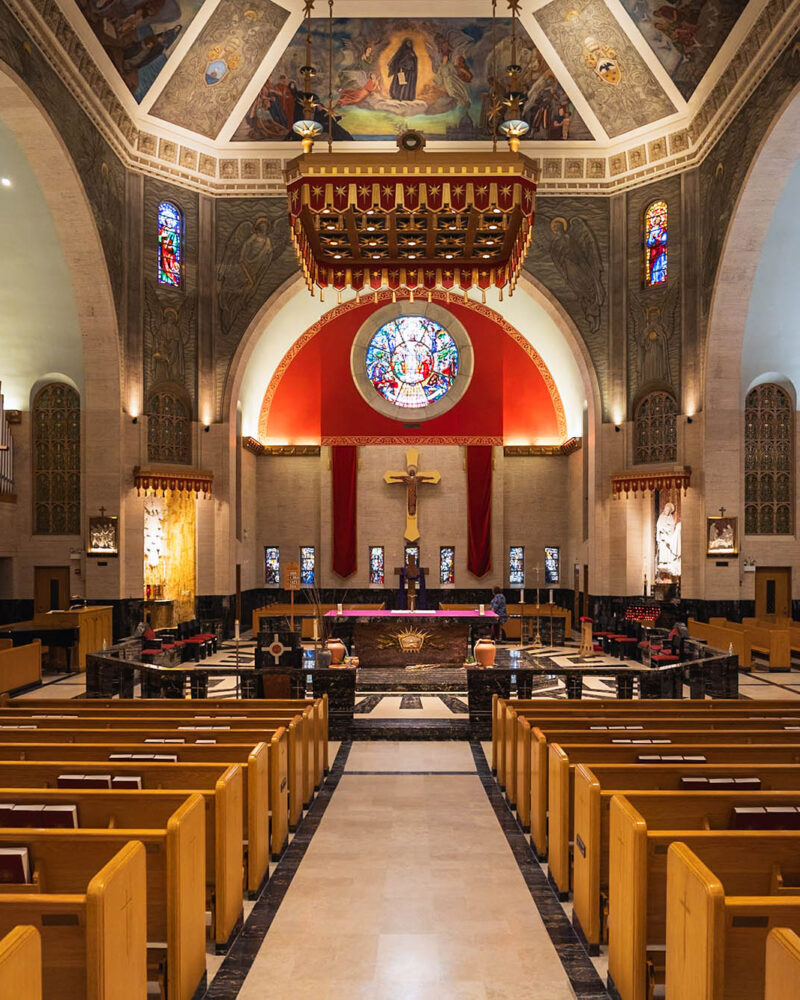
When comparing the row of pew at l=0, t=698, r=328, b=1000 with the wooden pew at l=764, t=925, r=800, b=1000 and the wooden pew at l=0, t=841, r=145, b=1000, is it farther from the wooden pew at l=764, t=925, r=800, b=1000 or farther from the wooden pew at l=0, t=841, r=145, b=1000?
the wooden pew at l=764, t=925, r=800, b=1000

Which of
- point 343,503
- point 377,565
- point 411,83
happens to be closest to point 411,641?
point 377,565

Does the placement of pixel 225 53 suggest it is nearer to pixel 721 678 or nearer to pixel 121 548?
pixel 121 548

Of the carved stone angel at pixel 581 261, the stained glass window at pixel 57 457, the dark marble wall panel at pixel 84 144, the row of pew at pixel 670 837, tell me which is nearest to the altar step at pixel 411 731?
the row of pew at pixel 670 837

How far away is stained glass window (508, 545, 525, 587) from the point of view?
24.2m

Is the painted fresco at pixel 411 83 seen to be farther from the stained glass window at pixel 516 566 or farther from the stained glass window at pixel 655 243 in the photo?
the stained glass window at pixel 516 566

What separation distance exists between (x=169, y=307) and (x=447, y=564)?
32.5ft

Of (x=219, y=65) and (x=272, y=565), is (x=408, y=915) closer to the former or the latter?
(x=219, y=65)

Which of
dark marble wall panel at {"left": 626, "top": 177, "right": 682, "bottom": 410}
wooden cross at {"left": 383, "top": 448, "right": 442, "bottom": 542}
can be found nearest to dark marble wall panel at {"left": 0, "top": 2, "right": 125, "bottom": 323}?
wooden cross at {"left": 383, "top": 448, "right": 442, "bottom": 542}

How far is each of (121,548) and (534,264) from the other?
11.0 meters

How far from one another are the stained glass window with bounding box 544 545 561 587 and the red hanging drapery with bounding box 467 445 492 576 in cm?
165

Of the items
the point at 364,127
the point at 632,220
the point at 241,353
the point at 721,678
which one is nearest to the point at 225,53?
the point at 364,127

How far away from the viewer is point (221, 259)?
20.1 meters

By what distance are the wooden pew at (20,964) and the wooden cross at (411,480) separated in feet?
68.3

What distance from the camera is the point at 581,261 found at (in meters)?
20.1
